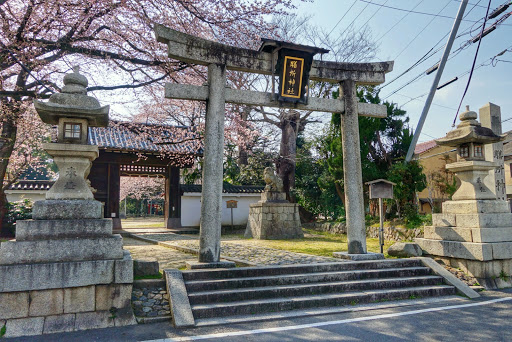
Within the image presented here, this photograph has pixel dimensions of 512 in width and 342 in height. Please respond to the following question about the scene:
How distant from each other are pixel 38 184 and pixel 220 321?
19.8 meters

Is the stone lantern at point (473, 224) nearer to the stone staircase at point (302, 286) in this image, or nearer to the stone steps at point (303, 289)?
the stone staircase at point (302, 286)

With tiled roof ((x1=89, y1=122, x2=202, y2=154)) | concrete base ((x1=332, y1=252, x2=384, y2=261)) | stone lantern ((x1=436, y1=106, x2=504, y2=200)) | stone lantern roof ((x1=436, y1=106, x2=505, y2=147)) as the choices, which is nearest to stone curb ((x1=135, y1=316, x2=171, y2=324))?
concrete base ((x1=332, y1=252, x2=384, y2=261))

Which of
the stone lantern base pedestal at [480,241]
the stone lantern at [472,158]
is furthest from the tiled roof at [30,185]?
the stone lantern at [472,158]

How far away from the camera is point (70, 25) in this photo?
8516 millimetres

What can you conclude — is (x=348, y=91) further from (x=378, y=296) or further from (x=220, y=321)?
(x=220, y=321)

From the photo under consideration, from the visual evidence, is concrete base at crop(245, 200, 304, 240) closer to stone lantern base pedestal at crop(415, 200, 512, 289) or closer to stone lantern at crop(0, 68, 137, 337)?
stone lantern base pedestal at crop(415, 200, 512, 289)

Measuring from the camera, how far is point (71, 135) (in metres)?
5.64

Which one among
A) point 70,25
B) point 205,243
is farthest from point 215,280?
point 70,25

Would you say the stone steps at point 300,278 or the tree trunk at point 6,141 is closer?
the stone steps at point 300,278

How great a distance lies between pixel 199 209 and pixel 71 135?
16.4 meters

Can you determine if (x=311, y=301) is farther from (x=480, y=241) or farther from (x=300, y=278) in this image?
(x=480, y=241)

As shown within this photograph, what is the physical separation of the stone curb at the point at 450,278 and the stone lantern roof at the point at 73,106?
735cm

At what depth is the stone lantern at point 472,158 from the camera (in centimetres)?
787

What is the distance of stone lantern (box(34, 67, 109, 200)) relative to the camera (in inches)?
214
